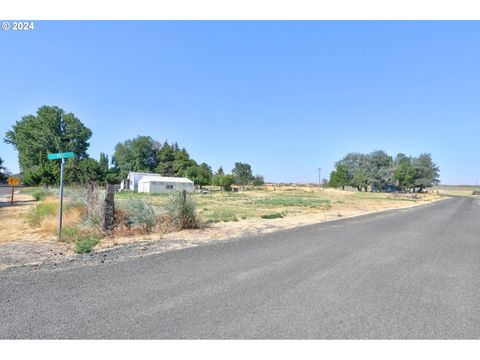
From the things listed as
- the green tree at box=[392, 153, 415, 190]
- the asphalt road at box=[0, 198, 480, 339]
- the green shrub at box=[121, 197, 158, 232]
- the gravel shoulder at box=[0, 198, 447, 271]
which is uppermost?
the green tree at box=[392, 153, 415, 190]

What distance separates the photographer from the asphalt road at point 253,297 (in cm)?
282

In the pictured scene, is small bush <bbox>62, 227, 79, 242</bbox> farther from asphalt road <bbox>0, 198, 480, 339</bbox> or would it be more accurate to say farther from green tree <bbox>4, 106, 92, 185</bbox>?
green tree <bbox>4, 106, 92, 185</bbox>

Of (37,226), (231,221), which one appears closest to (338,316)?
(231,221)

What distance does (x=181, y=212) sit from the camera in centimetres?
991

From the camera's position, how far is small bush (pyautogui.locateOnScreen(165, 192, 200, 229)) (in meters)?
9.85

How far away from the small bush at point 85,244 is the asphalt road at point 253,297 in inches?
59.4

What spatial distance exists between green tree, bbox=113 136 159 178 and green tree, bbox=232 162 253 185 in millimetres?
27972

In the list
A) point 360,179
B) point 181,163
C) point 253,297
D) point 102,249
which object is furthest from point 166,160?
point 253,297

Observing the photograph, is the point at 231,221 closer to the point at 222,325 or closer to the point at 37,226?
the point at 37,226

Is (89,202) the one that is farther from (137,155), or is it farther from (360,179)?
(360,179)

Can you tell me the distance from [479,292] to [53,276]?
22.0ft

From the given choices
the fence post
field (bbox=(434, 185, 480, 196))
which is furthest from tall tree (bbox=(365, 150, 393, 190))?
the fence post

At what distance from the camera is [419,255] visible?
6.31 meters

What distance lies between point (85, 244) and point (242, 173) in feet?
298
